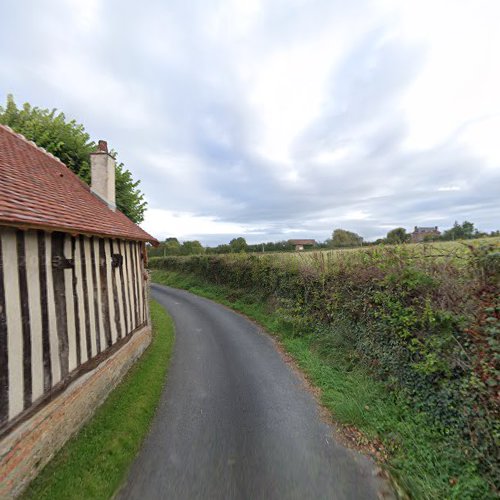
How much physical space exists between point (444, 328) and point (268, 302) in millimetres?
8724

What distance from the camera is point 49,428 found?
3.56 meters

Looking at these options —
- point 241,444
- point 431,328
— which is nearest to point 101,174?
point 241,444

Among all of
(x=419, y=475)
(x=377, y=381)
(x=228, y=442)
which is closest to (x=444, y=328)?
(x=377, y=381)

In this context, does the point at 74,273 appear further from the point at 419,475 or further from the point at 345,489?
the point at 419,475

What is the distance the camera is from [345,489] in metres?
3.13

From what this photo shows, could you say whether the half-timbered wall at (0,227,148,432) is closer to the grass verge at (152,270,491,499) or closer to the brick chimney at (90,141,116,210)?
the brick chimney at (90,141,116,210)

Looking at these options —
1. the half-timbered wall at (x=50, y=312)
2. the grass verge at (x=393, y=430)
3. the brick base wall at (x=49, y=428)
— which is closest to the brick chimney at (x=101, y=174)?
the half-timbered wall at (x=50, y=312)

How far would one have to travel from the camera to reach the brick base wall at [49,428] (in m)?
2.95

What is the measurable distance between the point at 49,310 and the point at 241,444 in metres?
3.75

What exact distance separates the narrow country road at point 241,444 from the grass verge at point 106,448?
201 mm

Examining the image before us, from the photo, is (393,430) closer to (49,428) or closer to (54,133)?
(49,428)

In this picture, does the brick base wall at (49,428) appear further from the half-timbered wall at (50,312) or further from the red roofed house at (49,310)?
the half-timbered wall at (50,312)

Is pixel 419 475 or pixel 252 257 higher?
pixel 252 257

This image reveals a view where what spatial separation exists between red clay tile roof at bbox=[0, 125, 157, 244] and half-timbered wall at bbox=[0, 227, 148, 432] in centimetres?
32
